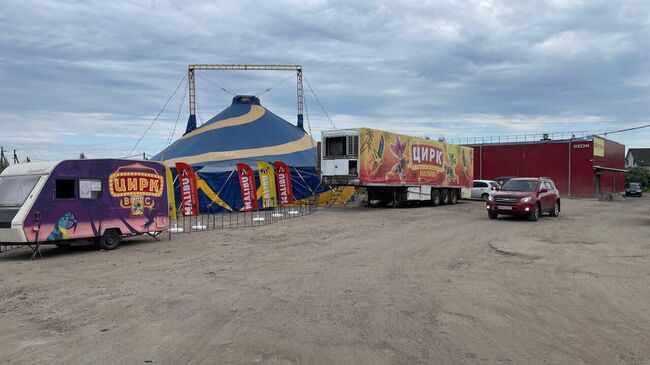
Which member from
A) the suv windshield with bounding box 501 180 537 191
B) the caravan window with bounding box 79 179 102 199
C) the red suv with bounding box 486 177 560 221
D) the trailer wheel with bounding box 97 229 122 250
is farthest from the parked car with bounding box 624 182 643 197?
the caravan window with bounding box 79 179 102 199

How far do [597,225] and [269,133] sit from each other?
18.6m

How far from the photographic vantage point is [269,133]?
31.4 metres

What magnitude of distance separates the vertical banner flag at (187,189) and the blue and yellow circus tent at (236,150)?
A: 4944 mm

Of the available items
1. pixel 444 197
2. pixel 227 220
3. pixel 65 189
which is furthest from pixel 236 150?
pixel 65 189

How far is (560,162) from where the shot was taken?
165 ft

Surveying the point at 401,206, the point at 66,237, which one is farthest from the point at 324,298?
the point at 401,206

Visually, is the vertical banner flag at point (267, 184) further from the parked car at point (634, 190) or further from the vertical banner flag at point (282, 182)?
the parked car at point (634, 190)

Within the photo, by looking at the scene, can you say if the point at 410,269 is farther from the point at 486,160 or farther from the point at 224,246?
the point at 486,160

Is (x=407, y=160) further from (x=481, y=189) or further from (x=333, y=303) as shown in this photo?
(x=333, y=303)

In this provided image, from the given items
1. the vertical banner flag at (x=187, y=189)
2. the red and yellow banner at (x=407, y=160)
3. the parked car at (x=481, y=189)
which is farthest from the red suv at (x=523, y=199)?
the parked car at (x=481, y=189)

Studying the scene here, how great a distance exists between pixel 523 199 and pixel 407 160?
781cm

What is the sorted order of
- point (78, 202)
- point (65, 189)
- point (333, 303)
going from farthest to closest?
point (78, 202), point (65, 189), point (333, 303)

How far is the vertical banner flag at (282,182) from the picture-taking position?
→ 24.7 meters

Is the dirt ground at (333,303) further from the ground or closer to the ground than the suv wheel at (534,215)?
closer to the ground
